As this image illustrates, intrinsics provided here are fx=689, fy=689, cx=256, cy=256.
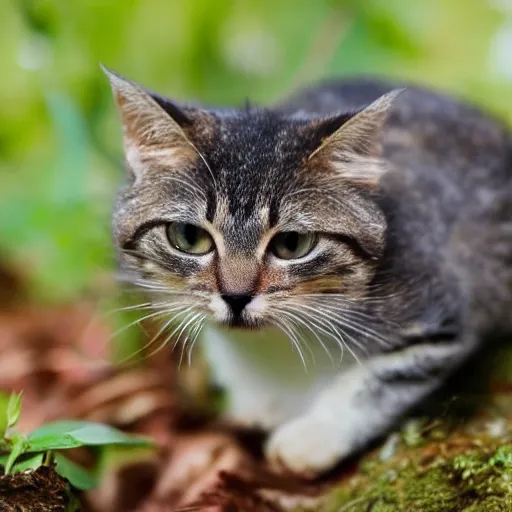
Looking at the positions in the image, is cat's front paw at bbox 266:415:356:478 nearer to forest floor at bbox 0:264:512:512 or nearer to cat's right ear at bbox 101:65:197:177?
forest floor at bbox 0:264:512:512

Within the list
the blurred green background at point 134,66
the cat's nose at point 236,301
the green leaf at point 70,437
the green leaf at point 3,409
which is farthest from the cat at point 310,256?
the blurred green background at point 134,66

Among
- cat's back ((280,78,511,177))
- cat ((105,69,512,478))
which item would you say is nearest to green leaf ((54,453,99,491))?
cat ((105,69,512,478))

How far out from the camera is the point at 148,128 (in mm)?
1662

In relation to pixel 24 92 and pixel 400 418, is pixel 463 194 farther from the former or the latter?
pixel 24 92

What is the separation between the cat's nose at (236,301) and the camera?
1.53m

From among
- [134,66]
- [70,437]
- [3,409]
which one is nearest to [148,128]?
[70,437]

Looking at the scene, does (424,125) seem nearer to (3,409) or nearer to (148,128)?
(148,128)

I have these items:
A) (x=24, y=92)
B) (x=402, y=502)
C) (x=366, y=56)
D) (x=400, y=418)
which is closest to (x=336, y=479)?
(x=400, y=418)

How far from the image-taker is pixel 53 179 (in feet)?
10.1

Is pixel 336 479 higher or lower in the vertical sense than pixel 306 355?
lower

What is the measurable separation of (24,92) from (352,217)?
2.44 meters

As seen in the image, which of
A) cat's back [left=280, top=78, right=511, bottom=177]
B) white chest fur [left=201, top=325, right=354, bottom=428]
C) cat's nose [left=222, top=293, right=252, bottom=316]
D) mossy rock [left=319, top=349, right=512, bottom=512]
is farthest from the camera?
cat's back [left=280, top=78, right=511, bottom=177]

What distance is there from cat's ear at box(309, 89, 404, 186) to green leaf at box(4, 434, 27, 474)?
2.88ft

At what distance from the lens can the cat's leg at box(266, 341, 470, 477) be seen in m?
1.78
